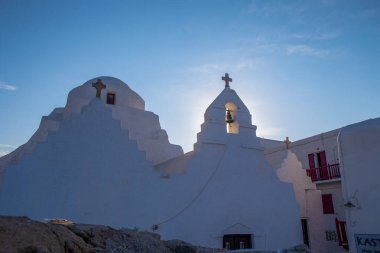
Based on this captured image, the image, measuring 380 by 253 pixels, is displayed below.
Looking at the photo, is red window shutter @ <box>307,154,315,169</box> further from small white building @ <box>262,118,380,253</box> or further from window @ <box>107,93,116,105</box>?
window @ <box>107,93,116,105</box>

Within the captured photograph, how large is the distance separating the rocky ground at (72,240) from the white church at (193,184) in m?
4.07

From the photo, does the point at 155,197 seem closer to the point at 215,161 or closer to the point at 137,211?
the point at 137,211

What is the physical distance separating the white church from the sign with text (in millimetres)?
26

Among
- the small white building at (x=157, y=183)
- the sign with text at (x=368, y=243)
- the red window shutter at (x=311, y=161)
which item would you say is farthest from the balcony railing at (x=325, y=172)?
the sign with text at (x=368, y=243)

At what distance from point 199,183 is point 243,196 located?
6.20ft

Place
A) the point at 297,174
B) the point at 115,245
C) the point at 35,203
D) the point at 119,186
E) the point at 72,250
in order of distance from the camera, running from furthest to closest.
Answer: the point at 297,174, the point at 119,186, the point at 35,203, the point at 115,245, the point at 72,250

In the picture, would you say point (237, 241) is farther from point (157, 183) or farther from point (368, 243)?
point (368, 243)

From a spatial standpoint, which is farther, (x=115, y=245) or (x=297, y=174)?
(x=297, y=174)

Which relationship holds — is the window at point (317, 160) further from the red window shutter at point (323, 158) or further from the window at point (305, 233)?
the window at point (305, 233)

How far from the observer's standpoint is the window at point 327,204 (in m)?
14.8

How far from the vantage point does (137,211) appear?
945 cm

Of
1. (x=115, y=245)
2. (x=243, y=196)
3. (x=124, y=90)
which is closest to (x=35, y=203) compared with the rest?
(x=115, y=245)

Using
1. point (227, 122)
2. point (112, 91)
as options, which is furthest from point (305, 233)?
point (112, 91)

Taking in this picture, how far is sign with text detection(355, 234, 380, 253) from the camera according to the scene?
5.54 metres
